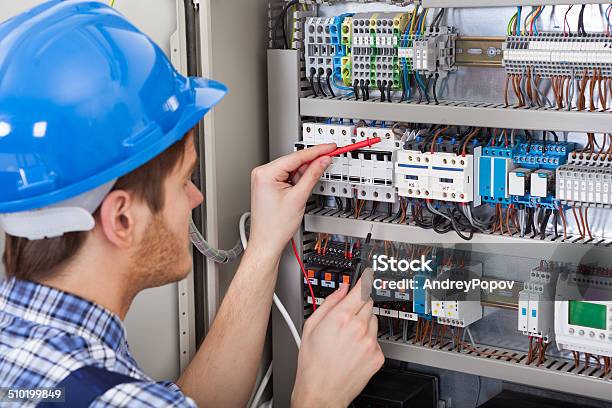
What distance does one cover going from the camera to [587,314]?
5.82ft

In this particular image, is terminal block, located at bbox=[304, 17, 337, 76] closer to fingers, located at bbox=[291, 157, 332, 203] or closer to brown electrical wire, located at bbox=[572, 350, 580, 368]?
fingers, located at bbox=[291, 157, 332, 203]

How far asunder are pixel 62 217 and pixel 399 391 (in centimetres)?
112

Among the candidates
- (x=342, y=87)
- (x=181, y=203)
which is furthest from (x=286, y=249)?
(x=181, y=203)

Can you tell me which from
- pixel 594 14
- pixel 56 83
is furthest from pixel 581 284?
pixel 56 83

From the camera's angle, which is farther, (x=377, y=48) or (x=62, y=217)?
(x=377, y=48)

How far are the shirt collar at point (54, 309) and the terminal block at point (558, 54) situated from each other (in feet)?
3.31

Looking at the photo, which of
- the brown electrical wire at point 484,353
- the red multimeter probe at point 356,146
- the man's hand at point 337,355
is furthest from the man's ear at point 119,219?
the brown electrical wire at point 484,353

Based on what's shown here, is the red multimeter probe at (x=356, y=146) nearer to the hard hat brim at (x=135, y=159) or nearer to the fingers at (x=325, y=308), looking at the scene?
the fingers at (x=325, y=308)

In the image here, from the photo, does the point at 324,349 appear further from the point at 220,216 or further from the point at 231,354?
the point at 220,216

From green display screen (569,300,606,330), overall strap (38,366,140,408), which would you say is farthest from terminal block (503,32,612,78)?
overall strap (38,366,140,408)

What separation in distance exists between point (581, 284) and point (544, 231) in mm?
132

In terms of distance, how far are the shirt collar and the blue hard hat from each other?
0.37 ft

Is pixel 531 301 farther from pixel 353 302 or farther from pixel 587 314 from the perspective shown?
pixel 353 302

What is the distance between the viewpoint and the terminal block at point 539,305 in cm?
182
